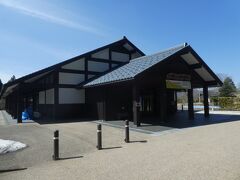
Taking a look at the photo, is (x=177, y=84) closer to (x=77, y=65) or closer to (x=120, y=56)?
(x=120, y=56)

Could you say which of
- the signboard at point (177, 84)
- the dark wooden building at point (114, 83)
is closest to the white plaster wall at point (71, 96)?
the dark wooden building at point (114, 83)

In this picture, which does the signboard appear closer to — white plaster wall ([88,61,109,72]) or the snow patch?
white plaster wall ([88,61,109,72])

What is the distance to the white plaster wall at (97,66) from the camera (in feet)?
65.3

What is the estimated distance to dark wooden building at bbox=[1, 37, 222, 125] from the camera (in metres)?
14.7

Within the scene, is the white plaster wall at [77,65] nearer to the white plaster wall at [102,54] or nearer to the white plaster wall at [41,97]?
the white plaster wall at [102,54]

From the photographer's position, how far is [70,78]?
1852 cm

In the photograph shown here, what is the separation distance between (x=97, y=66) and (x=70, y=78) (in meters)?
3.19

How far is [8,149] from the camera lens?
292 inches

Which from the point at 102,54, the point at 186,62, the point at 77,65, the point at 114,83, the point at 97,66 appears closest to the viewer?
the point at 114,83

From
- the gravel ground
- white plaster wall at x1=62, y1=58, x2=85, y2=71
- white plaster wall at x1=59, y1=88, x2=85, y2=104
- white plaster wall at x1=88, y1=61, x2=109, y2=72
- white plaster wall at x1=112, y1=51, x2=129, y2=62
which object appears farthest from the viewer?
white plaster wall at x1=112, y1=51, x2=129, y2=62

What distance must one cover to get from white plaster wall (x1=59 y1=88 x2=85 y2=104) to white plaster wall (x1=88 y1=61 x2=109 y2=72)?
2.43m

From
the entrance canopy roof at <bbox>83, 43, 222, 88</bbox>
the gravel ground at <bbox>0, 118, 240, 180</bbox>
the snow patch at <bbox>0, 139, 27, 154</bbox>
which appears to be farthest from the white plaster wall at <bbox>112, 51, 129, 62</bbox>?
the snow patch at <bbox>0, 139, 27, 154</bbox>

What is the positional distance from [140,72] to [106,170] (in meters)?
8.23

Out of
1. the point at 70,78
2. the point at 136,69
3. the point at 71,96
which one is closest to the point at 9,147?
the point at 136,69
